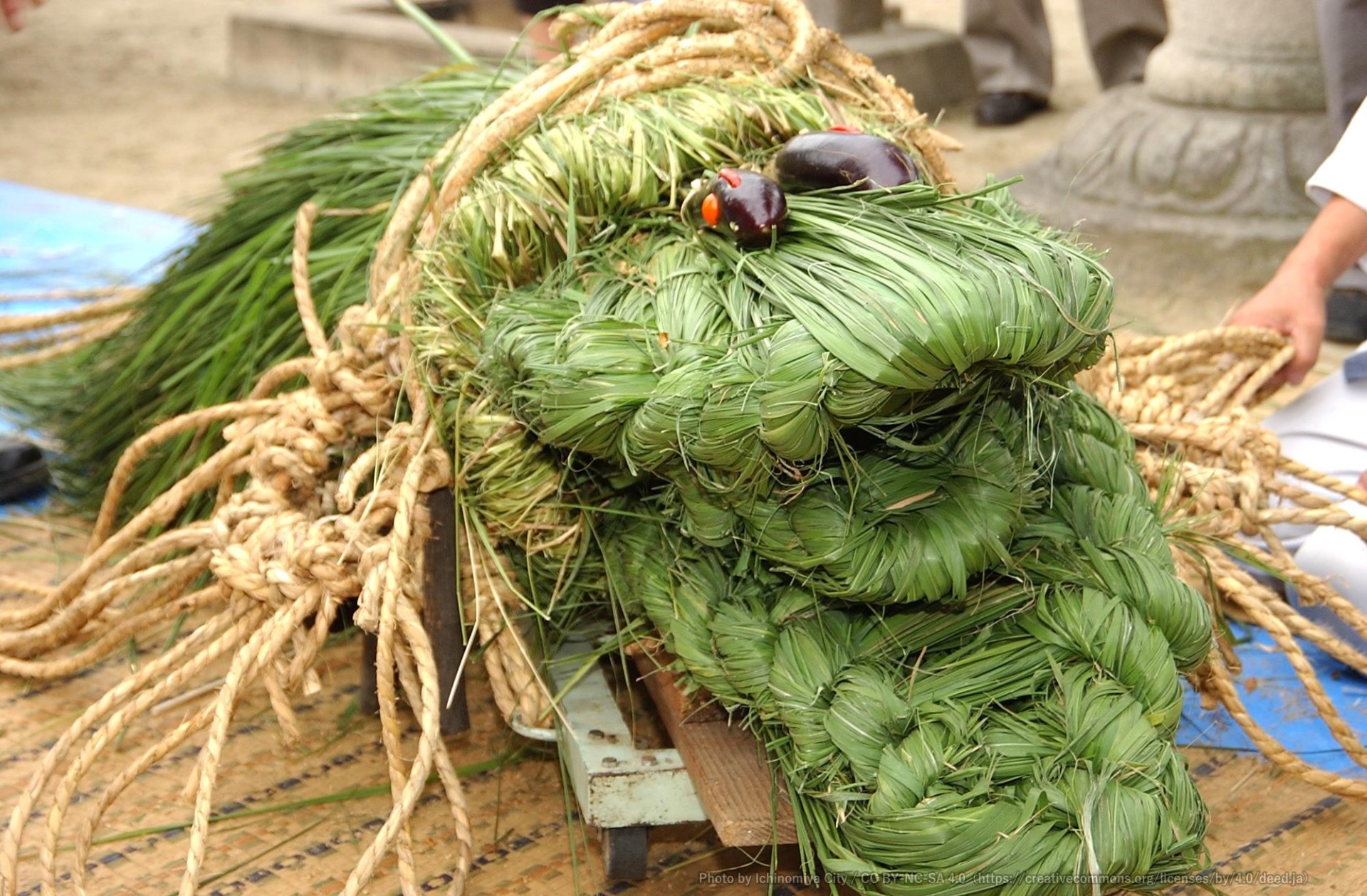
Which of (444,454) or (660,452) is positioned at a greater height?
(660,452)

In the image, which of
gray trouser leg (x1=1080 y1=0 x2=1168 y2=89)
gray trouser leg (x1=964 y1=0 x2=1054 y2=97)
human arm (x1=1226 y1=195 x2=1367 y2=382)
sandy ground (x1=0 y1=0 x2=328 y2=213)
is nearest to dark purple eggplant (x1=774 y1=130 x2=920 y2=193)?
human arm (x1=1226 y1=195 x2=1367 y2=382)

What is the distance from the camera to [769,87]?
55.4 inches

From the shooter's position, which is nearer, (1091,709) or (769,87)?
(1091,709)

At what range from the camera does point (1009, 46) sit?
15.8ft

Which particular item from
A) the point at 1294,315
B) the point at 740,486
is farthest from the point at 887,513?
the point at 1294,315

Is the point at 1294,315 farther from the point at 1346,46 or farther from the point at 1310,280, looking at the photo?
the point at 1346,46

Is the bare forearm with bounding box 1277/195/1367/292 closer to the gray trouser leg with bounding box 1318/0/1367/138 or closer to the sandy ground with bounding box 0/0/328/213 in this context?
the gray trouser leg with bounding box 1318/0/1367/138

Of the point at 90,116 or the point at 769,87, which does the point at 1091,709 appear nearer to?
the point at 769,87

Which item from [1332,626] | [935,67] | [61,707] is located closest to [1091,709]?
[1332,626]

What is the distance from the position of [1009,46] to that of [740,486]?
4.19 meters

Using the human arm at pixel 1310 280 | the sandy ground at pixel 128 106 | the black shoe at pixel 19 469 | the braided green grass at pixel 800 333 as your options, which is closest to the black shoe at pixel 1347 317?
the human arm at pixel 1310 280

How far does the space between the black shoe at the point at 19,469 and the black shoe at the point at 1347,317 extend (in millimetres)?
2328

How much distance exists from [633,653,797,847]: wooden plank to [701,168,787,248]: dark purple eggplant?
394mm

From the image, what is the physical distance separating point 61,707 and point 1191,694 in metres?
1.25
